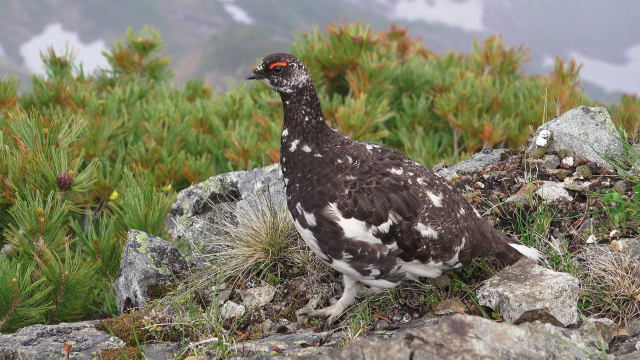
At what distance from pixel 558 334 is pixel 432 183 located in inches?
43.8

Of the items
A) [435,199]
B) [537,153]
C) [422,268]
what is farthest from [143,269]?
[537,153]

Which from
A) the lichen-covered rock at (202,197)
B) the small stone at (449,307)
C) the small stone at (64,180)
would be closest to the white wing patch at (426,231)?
the small stone at (449,307)

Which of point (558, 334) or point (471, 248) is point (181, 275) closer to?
point (471, 248)

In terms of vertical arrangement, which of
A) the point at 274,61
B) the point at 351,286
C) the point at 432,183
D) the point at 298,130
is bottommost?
the point at 351,286

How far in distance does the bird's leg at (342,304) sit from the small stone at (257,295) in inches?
10.9

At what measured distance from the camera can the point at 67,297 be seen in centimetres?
394

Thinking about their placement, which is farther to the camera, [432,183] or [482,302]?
[432,183]

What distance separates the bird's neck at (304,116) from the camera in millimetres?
3506

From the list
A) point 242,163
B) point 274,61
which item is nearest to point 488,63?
point 242,163

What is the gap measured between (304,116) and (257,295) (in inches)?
45.3

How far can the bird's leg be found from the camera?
3.37m

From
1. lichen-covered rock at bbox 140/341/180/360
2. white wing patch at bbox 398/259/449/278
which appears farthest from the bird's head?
lichen-covered rock at bbox 140/341/180/360

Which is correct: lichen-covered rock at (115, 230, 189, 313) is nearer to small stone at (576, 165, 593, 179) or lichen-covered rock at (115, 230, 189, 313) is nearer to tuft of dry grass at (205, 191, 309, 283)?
tuft of dry grass at (205, 191, 309, 283)

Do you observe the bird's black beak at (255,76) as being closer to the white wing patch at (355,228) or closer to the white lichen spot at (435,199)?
the white wing patch at (355,228)
